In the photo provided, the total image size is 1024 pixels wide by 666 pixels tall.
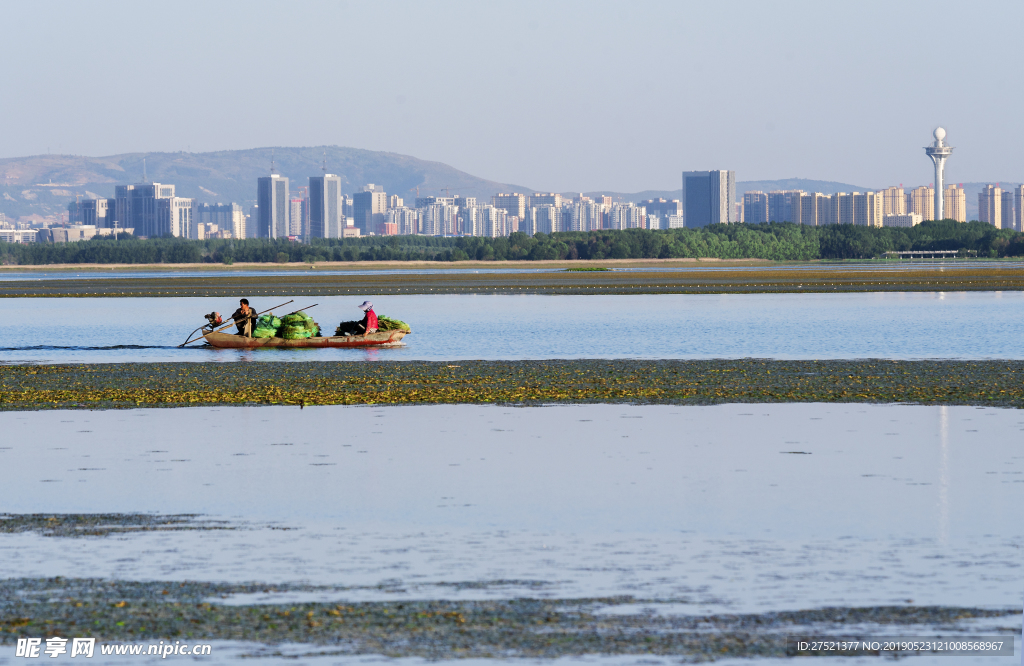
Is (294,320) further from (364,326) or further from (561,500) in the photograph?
(561,500)

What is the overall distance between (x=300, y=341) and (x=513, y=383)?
1471 cm

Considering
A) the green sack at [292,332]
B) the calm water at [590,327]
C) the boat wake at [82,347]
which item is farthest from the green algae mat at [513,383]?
the boat wake at [82,347]

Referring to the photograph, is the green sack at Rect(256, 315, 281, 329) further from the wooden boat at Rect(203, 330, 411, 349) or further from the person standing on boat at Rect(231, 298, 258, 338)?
the wooden boat at Rect(203, 330, 411, 349)

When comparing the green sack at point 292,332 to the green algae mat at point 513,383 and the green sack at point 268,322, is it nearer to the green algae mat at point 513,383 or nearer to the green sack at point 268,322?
the green sack at point 268,322

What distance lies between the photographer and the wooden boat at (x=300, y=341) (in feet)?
140

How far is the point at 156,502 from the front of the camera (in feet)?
50.1

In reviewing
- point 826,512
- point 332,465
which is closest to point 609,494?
point 826,512

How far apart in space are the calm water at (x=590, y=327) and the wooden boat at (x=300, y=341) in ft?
1.00

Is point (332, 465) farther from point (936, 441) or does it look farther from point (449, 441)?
point (936, 441)

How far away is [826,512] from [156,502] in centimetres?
777

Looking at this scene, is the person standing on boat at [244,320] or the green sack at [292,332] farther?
the person standing on boat at [244,320]

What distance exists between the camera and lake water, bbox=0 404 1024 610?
11250 mm

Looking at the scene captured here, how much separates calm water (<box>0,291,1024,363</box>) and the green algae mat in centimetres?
342

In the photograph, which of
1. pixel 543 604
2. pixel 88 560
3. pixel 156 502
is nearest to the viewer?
pixel 543 604
